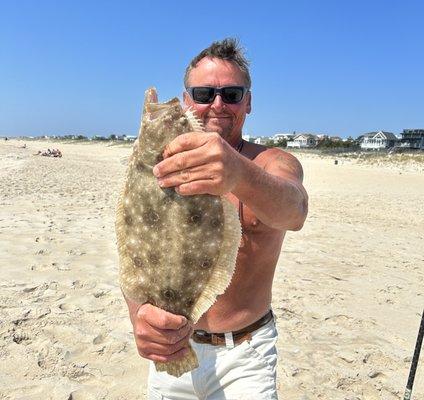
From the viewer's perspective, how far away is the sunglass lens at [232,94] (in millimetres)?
3219

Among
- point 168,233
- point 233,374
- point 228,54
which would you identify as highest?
point 228,54

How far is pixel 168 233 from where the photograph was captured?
224 centimetres

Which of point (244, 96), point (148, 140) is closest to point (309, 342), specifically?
point (244, 96)

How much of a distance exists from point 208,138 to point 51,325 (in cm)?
492

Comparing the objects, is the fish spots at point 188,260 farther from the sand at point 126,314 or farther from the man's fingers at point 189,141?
the sand at point 126,314

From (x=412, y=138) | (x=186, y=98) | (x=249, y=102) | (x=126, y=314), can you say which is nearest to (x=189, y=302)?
(x=186, y=98)

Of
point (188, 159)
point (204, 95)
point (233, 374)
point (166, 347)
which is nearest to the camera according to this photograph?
point (188, 159)

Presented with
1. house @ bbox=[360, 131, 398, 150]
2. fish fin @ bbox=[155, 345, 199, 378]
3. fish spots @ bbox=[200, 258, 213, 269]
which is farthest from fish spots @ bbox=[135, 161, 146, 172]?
house @ bbox=[360, 131, 398, 150]

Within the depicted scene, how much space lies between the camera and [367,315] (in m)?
7.41

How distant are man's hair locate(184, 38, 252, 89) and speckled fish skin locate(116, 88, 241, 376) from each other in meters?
1.23

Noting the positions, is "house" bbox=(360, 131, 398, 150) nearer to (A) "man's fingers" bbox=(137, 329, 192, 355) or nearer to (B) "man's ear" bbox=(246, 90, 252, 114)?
(B) "man's ear" bbox=(246, 90, 252, 114)

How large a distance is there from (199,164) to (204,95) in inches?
55.5

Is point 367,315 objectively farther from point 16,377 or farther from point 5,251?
point 5,251

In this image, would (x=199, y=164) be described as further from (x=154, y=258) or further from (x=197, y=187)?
(x=154, y=258)
